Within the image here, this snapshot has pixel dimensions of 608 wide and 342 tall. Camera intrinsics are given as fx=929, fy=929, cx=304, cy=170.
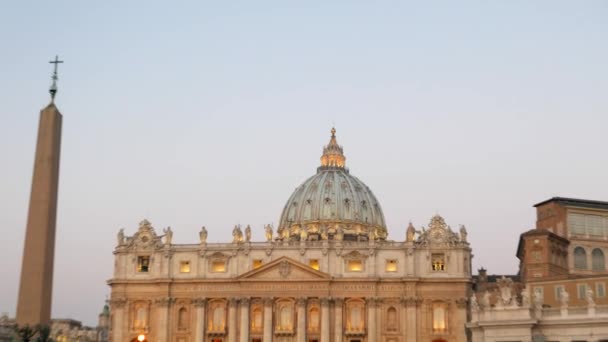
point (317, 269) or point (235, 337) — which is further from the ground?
point (317, 269)

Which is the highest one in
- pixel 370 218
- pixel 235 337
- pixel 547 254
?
pixel 370 218

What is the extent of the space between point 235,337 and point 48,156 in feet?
235

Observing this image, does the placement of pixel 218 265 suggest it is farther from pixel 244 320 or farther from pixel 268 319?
pixel 268 319

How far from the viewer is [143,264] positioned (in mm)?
117750

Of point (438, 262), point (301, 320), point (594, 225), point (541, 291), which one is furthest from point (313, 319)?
point (594, 225)

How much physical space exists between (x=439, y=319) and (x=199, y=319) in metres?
29.0

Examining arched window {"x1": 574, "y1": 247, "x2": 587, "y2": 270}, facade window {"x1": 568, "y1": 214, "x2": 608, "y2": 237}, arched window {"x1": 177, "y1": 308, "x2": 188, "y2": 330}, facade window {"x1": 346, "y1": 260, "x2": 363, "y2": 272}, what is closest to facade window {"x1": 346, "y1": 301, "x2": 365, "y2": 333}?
facade window {"x1": 346, "y1": 260, "x2": 363, "y2": 272}

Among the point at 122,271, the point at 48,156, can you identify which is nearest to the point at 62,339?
the point at 122,271

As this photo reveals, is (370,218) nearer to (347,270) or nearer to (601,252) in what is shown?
(347,270)

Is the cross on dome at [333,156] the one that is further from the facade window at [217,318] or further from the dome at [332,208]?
the facade window at [217,318]

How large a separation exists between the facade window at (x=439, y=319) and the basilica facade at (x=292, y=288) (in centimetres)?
12

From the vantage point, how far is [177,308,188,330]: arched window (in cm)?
11462

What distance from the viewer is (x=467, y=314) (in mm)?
109000

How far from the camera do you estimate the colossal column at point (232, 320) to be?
112m
